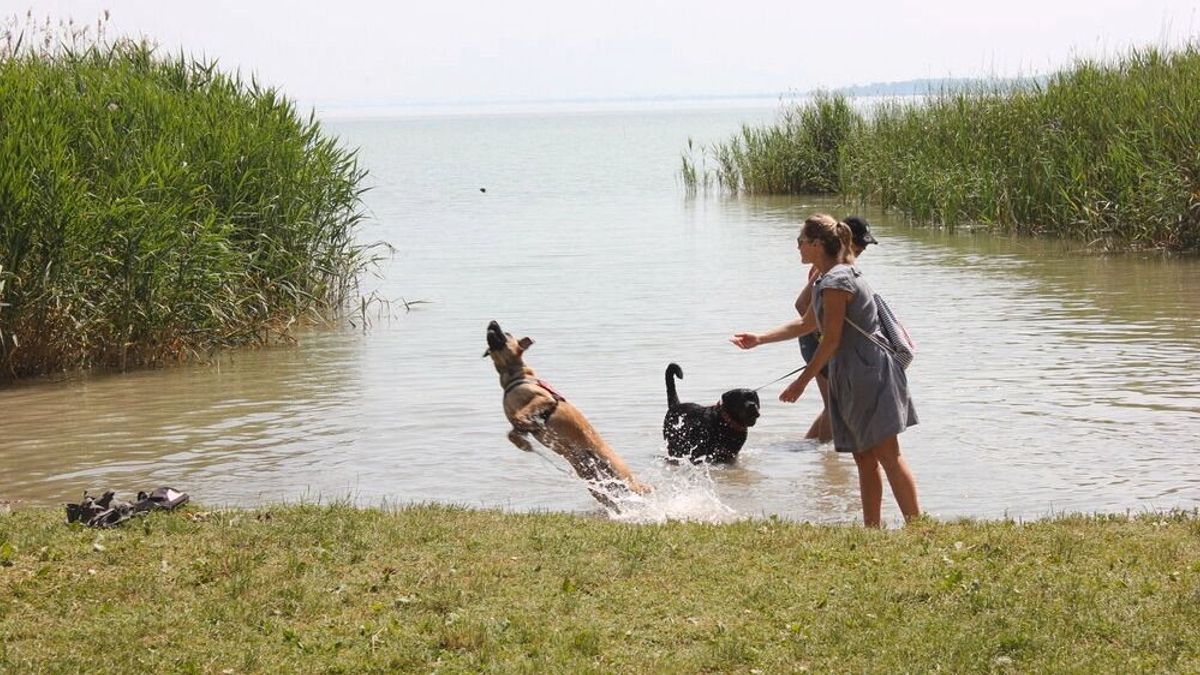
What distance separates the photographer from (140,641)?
19.7ft

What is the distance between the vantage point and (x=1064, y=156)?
2347 centimetres

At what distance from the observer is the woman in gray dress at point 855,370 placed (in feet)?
25.7

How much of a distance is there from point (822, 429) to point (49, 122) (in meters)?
7.61

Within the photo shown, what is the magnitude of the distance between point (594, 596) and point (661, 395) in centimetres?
760

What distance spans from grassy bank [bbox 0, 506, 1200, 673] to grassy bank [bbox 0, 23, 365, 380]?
6530mm

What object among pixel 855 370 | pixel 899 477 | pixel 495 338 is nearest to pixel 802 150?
pixel 495 338

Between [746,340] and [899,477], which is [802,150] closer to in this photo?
[746,340]

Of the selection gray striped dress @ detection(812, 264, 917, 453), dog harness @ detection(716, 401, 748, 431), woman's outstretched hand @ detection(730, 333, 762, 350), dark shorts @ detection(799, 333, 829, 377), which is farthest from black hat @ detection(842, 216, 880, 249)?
gray striped dress @ detection(812, 264, 917, 453)

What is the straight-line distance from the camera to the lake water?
1050 centimetres

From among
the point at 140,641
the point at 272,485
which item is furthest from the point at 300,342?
the point at 140,641

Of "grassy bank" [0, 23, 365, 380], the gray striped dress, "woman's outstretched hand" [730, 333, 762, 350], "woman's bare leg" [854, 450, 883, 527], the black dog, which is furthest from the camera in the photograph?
"grassy bank" [0, 23, 365, 380]

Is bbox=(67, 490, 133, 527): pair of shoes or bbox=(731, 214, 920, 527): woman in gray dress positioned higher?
bbox=(731, 214, 920, 527): woman in gray dress

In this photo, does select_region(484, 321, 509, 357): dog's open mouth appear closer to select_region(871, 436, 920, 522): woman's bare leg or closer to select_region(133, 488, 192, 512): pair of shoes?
select_region(133, 488, 192, 512): pair of shoes

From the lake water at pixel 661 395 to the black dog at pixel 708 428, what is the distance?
0.18 metres
